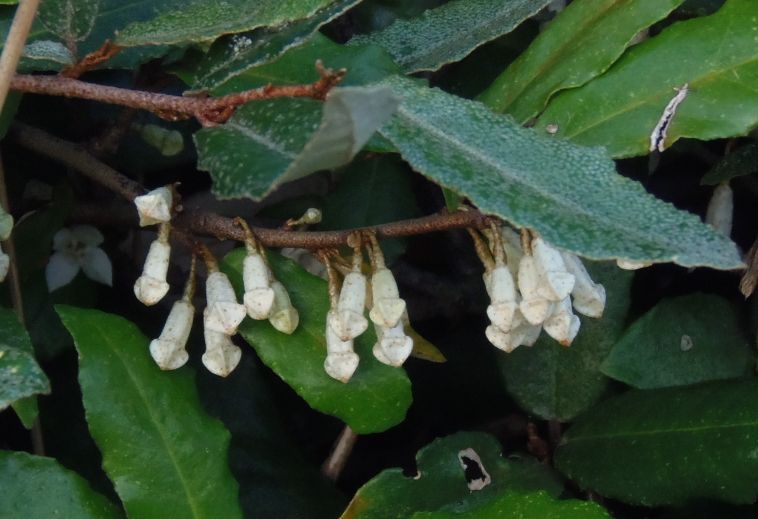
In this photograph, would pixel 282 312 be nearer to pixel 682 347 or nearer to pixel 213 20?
pixel 213 20

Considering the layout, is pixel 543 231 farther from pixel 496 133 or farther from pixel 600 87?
pixel 600 87

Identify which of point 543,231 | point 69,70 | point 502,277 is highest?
point 69,70

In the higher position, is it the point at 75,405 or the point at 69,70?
the point at 69,70

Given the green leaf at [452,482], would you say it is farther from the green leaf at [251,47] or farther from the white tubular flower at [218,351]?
the green leaf at [251,47]

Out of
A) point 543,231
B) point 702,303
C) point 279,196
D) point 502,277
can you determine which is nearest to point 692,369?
point 702,303

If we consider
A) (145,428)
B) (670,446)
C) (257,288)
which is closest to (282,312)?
(257,288)
